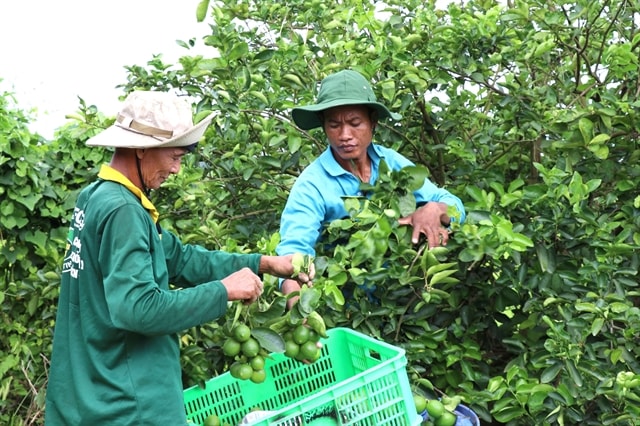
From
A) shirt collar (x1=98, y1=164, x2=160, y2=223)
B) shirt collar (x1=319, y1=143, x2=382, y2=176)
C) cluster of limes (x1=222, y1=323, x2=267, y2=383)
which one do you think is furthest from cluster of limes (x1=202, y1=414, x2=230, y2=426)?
shirt collar (x1=319, y1=143, x2=382, y2=176)

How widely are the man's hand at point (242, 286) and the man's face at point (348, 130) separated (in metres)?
1.03

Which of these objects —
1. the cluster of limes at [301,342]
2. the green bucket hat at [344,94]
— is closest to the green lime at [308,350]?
the cluster of limes at [301,342]

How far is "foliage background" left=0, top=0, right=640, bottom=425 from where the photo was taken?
124 inches

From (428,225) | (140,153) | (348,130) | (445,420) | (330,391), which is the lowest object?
(445,420)

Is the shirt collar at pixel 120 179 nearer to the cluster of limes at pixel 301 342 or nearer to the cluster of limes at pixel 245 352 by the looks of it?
the cluster of limes at pixel 245 352

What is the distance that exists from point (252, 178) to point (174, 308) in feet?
6.22

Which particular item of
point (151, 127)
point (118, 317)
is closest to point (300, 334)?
point (118, 317)

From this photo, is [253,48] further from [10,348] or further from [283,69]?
[10,348]

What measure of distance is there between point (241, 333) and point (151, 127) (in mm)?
627

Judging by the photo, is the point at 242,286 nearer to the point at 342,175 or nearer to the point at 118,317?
the point at 118,317

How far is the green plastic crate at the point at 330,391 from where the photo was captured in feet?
8.37

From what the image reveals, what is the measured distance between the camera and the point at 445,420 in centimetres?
295

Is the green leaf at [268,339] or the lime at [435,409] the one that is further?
the lime at [435,409]

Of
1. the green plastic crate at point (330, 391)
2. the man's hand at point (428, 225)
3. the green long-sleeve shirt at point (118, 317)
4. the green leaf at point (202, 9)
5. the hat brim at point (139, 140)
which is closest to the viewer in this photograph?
the green long-sleeve shirt at point (118, 317)
